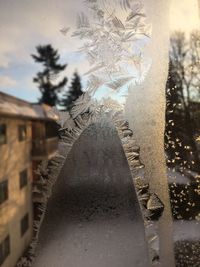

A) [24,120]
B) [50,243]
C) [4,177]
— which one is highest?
[24,120]

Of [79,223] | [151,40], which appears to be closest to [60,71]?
[151,40]

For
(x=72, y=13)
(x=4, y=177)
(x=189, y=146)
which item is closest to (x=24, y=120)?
(x=4, y=177)

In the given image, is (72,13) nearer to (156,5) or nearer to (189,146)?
(156,5)

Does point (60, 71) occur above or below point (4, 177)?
above

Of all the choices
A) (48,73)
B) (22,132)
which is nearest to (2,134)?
(22,132)

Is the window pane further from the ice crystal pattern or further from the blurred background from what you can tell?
the ice crystal pattern

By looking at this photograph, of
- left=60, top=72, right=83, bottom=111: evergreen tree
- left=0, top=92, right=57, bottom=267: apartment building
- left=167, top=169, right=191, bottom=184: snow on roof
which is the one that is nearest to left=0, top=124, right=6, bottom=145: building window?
left=0, top=92, right=57, bottom=267: apartment building

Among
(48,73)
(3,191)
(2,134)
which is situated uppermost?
(48,73)

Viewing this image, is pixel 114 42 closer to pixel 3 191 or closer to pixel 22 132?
pixel 22 132
